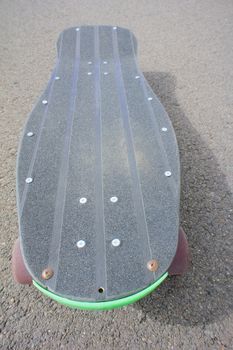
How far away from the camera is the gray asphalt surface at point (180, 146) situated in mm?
1326

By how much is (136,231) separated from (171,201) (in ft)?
0.68

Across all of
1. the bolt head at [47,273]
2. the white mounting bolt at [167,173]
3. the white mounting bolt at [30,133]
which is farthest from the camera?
the white mounting bolt at [30,133]

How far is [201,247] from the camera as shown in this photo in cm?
156

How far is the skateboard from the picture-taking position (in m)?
1.15

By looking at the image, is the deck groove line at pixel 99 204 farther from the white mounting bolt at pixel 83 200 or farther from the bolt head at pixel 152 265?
the bolt head at pixel 152 265

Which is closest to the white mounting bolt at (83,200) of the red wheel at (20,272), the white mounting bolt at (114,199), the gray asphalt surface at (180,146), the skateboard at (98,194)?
the skateboard at (98,194)

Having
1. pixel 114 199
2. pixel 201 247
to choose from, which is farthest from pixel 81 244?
pixel 201 247

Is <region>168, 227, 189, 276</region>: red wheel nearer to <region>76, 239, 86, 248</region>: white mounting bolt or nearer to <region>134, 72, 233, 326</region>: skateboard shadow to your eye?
<region>134, 72, 233, 326</region>: skateboard shadow

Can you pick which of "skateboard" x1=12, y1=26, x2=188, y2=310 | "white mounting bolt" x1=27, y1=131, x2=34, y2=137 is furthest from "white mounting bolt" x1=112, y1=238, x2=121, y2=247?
"white mounting bolt" x1=27, y1=131, x2=34, y2=137

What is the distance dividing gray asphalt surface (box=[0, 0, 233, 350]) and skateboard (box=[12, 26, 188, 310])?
177mm

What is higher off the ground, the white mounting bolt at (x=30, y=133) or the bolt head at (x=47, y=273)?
the white mounting bolt at (x=30, y=133)

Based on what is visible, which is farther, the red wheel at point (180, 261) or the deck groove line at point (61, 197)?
the red wheel at point (180, 261)

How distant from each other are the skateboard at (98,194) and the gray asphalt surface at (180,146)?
7.0 inches

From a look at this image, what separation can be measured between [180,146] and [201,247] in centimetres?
72
